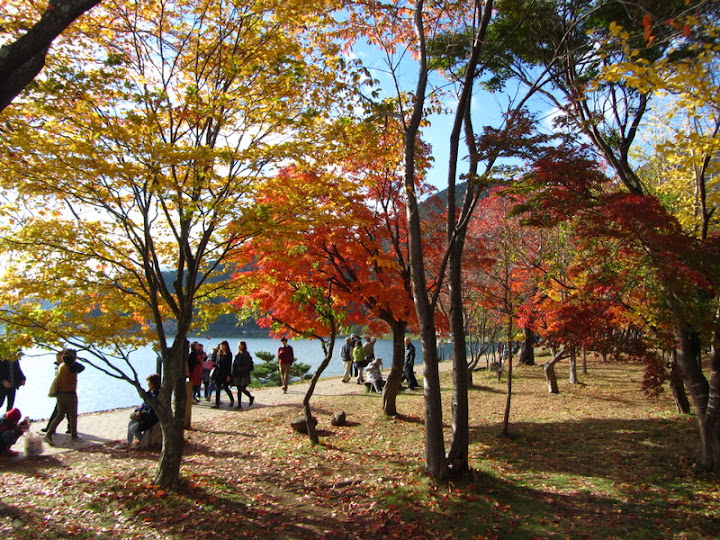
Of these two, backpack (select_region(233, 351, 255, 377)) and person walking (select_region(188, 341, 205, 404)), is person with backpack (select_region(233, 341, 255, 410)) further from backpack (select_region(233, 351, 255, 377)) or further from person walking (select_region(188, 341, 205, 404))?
person walking (select_region(188, 341, 205, 404))

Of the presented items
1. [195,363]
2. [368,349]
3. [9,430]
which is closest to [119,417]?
[195,363]

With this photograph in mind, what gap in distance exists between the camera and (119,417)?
10234 mm

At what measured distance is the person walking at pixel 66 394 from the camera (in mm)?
7887

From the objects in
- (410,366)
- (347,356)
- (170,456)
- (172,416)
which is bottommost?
(170,456)

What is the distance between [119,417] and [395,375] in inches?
261

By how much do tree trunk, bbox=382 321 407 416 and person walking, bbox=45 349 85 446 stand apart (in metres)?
6.31

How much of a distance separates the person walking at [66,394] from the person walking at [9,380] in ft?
3.36

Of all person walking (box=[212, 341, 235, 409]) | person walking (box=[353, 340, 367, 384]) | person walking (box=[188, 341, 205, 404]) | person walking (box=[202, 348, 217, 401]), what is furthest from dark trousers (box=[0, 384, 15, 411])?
person walking (box=[353, 340, 367, 384])

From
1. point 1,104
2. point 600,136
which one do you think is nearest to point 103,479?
point 1,104

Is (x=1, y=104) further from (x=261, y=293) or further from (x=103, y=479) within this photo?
(x=261, y=293)

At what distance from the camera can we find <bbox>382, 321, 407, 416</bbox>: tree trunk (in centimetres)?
1011

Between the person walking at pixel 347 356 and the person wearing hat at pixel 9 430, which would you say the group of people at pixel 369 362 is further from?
the person wearing hat at pixel 9 430

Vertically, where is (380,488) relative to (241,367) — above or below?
below

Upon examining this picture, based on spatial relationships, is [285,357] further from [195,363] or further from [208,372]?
[195,363]
